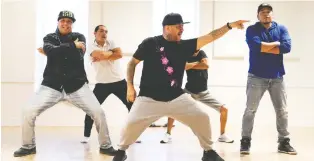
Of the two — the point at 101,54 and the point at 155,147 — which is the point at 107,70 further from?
the point at 155,147

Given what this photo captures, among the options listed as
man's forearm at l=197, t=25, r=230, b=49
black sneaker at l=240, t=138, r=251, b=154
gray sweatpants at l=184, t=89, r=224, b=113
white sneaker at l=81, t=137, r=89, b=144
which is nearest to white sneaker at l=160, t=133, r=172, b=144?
gray sweatpants at l=184, t=89, r=224, b=113

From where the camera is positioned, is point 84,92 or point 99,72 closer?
point 84,92

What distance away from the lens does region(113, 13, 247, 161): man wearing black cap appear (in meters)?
3.30

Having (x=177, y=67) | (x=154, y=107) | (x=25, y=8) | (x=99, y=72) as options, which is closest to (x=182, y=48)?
(x=177, y=67)

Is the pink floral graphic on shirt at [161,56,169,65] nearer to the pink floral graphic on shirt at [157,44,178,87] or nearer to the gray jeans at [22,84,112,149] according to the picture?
the pink floral graphic on shirt at [157,44,178,87]

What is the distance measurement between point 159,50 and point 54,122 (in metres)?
3.34

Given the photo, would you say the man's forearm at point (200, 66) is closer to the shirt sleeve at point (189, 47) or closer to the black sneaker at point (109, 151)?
the shirt sleeve at point (189, 47)

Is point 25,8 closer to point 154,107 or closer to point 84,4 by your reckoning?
point 84,4

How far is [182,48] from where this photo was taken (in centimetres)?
338

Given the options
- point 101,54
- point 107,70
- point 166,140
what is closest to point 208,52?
point 166,140

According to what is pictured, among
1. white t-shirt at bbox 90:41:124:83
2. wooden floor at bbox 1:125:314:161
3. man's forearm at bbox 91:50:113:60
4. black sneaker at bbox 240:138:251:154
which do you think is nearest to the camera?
wooden floor at bbox 1:125:314:161

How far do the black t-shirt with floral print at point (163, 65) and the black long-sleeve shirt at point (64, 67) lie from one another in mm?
859

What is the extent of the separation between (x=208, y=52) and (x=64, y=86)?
2832 millimetres

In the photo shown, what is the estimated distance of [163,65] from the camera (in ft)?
11.0
